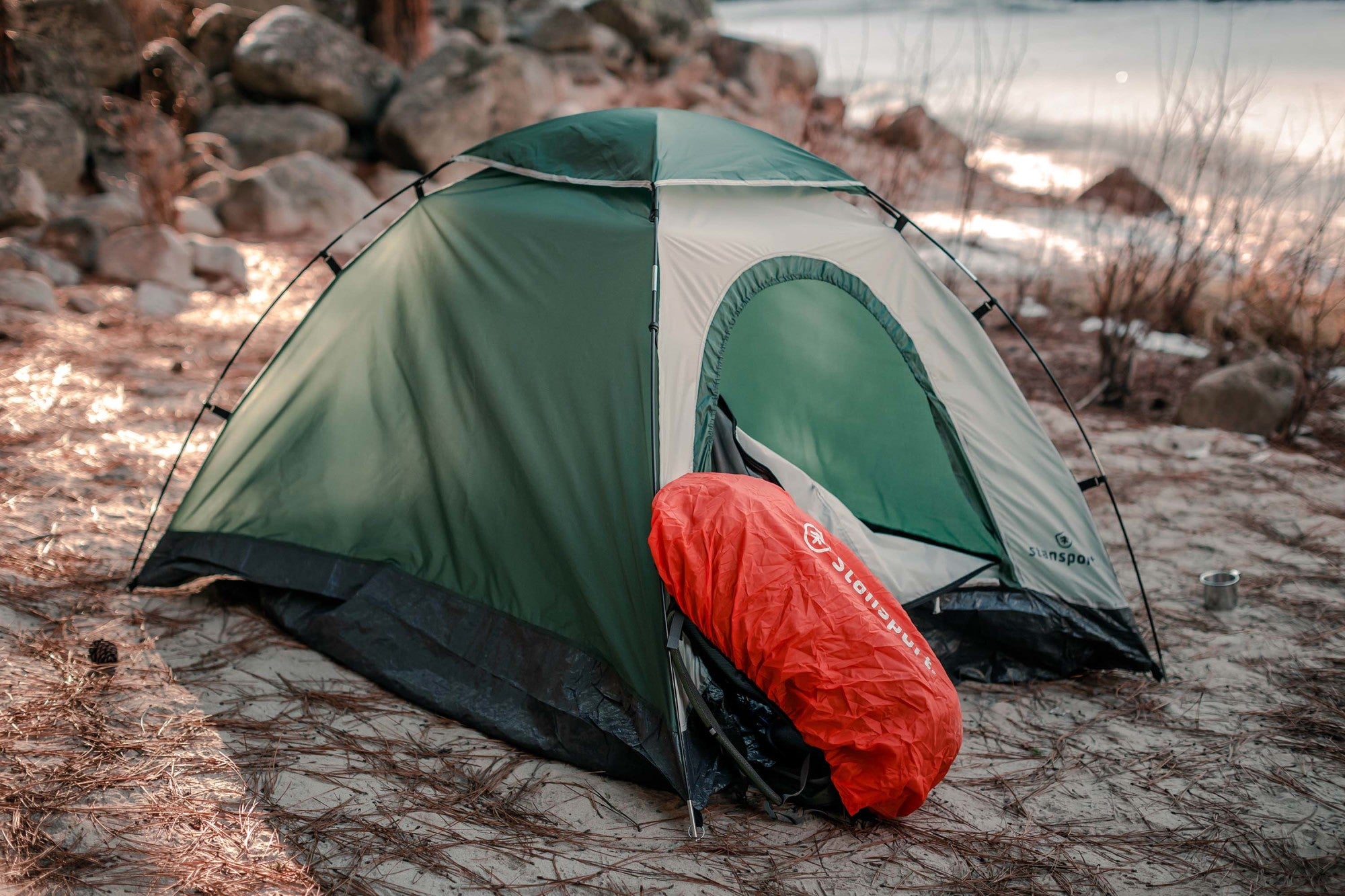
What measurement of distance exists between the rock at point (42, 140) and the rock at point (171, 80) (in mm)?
1754

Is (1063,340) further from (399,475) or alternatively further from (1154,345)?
(399,475)

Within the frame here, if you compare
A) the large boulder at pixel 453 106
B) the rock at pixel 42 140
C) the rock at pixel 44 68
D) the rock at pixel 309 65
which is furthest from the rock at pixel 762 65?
the rock at pixel 42 140

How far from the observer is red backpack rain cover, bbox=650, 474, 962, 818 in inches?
96.5

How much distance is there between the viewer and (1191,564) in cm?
434

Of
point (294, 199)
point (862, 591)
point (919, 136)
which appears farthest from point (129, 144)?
point (919, 136)

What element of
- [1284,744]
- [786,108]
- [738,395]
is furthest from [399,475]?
[786,108]

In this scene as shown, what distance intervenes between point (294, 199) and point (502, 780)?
7.55 metres

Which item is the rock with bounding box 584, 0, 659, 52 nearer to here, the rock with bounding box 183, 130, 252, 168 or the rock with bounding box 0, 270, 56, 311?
the rock with bounding box 183, 130, 252, 168

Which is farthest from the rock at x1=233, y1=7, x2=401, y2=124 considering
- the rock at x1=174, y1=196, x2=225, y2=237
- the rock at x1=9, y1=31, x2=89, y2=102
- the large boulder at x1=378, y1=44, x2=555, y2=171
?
the rock at x1=174, y1=196, x2=225, y2=237

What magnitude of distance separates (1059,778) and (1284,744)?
2.63ft

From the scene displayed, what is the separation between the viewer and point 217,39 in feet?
40.0

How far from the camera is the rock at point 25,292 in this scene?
244 inches

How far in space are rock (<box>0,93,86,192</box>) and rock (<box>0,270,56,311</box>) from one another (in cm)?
245

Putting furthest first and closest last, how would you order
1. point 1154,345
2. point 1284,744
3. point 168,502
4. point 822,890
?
point 1154,345 → point 168,502 → point 1284,744 → point 822,890
